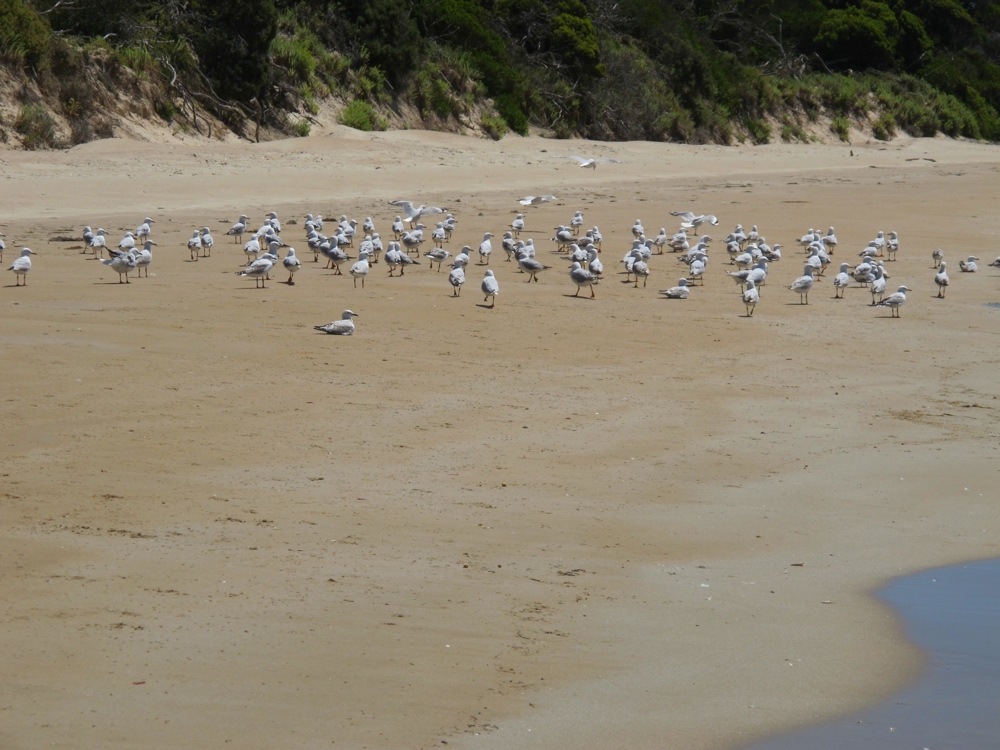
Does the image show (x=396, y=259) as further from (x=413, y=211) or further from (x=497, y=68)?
(x=497, y=68)

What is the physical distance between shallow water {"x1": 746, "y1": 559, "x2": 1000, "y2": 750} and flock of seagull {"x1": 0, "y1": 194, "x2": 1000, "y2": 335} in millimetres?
6904

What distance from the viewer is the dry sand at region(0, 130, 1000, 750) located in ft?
18.9

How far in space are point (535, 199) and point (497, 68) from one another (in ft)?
44.0

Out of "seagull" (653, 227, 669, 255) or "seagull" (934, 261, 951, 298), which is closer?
"seagull" (934, 261, 951, 298)

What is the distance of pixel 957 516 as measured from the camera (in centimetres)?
891

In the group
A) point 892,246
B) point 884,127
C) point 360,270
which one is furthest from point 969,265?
point 884,127

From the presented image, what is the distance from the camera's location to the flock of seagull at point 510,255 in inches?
629

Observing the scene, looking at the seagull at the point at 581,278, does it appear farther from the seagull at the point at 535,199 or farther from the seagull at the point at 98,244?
the seagull at the point at 535,199

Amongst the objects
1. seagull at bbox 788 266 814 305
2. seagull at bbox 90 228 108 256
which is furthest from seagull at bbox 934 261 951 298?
seagull at bbox 90 228 108 256

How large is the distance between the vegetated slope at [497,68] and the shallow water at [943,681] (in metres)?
21.2

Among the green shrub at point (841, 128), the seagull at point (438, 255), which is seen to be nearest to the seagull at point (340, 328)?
the seagull at point (438, 255)

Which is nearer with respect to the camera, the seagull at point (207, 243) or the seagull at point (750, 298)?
the seagull at point (750, 298)

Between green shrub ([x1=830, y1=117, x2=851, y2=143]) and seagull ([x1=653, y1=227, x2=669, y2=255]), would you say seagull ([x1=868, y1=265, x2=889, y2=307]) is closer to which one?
seagull ([x1=653, y1=227, x2=669, y2=255])

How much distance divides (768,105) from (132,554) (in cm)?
4451
